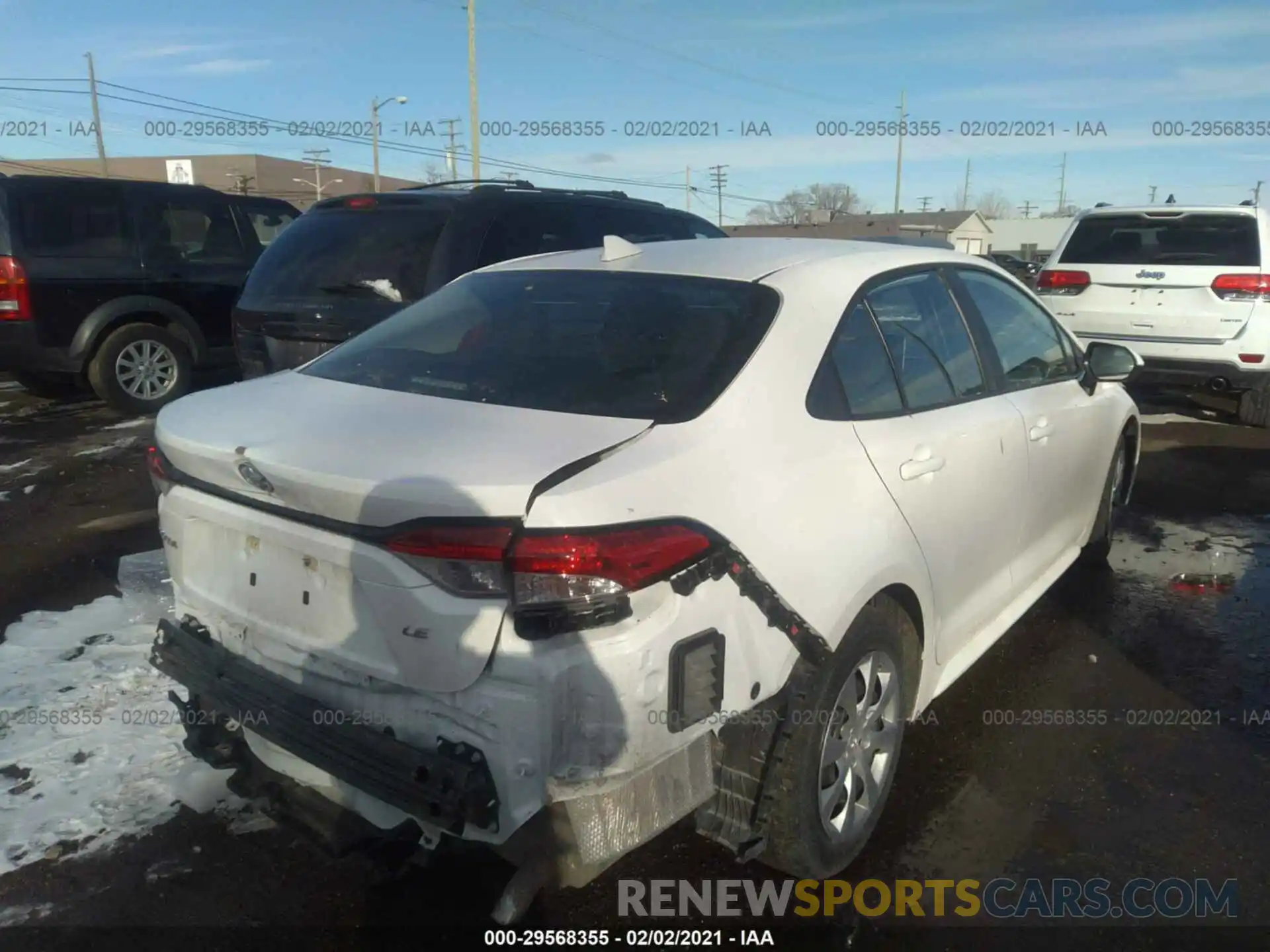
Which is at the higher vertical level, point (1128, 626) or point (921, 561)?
point (921, 561)

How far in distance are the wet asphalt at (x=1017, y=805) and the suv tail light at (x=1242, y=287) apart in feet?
11.1

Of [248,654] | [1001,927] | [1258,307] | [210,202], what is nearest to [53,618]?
[248,654]

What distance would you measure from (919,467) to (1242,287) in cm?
659

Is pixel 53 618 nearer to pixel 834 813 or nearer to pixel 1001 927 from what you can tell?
pixel 834 813

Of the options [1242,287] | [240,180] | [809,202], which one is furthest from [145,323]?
[809,202]

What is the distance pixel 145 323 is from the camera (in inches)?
340

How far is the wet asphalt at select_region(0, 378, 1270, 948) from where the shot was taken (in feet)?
8.55

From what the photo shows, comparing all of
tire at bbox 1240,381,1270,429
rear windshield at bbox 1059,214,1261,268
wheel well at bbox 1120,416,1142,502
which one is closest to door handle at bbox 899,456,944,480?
wheel well at bbox 1120,416,1142,502

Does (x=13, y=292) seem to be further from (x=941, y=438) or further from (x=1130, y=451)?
(x=1130, y=451)

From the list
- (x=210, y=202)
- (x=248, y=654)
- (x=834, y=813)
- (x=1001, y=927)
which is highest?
(x=210, y=202)

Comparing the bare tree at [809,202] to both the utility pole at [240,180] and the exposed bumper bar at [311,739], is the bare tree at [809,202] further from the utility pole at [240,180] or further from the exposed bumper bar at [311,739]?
the exposed bumper bar at [311,739]

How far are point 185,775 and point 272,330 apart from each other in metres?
2.89

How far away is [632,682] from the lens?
1993 millimetres

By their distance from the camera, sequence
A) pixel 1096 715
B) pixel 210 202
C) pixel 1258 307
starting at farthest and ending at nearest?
pixel 210 202 → pixel 1258 307 → pixel 1096 715
